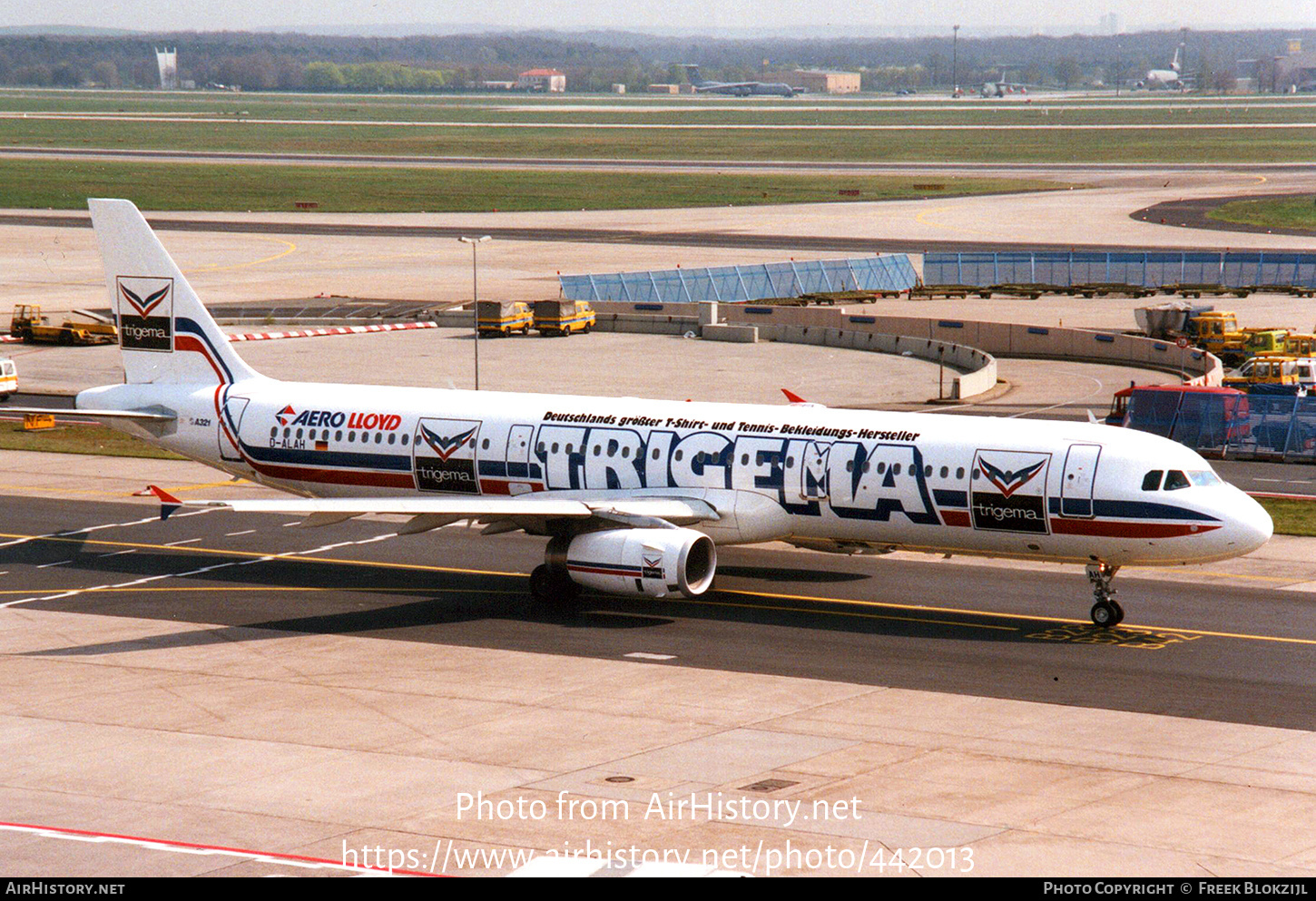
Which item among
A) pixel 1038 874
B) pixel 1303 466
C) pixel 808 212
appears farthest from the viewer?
pixel 808 212

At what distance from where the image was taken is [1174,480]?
1547 inches

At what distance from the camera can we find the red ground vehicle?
68188 millimetres

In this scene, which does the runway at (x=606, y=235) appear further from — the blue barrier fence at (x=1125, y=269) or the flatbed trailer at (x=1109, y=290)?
the flatbed trailer at (x=1109, y=290)

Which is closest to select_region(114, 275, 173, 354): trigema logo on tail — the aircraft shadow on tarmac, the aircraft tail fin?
the aircraft tail fin

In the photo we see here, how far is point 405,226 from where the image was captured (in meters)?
156

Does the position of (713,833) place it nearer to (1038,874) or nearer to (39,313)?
(1038,874)

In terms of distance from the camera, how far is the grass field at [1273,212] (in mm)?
155250

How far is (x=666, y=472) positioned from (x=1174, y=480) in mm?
12895

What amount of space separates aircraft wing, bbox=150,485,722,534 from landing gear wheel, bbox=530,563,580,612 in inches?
53.3

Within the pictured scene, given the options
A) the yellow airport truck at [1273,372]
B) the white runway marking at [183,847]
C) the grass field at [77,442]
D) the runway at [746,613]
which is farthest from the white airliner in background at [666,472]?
the yellow airport truck at [1273,372]

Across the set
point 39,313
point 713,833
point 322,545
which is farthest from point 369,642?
point 39,313

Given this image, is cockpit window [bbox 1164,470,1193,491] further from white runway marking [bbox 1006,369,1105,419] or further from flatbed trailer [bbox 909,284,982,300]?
flatbed trailer [bbox 909,284,982,300]

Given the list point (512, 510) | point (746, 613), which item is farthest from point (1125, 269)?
point (512, 510)

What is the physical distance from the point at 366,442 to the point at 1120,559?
2092 cm
